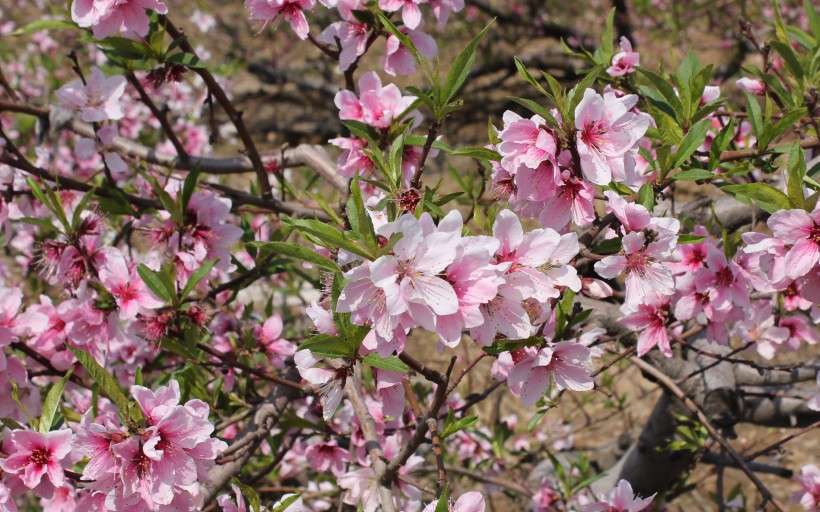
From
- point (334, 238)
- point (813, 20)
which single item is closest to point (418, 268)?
point (334, 238)

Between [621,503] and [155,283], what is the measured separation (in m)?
1.24

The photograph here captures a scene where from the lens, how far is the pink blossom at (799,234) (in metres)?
1.17

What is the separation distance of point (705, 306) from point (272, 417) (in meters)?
1.16

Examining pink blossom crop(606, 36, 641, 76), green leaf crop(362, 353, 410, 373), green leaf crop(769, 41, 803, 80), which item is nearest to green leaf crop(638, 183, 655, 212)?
green leaf crop(362, 353, 410, 373)

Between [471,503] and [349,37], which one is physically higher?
[349,37]

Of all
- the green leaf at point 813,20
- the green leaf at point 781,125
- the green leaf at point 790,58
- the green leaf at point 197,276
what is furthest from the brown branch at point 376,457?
the green leaf at point 813,20

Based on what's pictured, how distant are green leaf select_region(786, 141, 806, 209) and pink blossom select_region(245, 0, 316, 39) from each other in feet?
3.68

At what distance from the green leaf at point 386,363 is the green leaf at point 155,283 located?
0.74 m

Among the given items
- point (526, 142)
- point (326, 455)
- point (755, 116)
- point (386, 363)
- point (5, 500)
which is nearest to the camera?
point (386, 363)

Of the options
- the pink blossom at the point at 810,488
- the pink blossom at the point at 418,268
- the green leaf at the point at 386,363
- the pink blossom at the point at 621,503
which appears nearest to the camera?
the pink blossom at the point at 418,268

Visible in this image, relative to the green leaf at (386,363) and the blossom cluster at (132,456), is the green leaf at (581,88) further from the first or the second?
the blossom cluster at (132,456)

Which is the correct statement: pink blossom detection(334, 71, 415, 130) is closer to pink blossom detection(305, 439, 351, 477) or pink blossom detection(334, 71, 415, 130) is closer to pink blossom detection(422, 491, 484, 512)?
pink blossom detection(422, 491, 484, 512)

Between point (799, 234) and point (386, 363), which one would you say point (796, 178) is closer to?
point (799, 234)

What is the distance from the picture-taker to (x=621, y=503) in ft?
5.15
